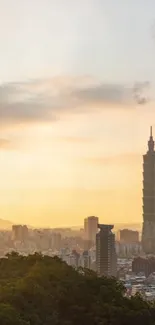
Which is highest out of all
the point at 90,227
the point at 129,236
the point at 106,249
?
the point at 90,227

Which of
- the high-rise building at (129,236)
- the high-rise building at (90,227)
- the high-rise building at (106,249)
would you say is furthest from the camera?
the high-rise building at (129,236)

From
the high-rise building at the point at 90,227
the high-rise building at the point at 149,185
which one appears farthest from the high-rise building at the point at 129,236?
the high-rise building at the point at 90,227

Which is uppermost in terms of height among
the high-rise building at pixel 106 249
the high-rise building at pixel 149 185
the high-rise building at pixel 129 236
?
the high-rise building at pixel 149 185

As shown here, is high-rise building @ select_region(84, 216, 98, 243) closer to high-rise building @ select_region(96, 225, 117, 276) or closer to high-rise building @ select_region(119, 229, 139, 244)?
high-rise building @ select_region(119, 229, 139, 244)

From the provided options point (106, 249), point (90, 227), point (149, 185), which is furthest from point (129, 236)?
point (106, 249)

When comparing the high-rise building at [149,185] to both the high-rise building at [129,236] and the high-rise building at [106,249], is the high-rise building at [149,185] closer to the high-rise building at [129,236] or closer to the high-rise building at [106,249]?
the high-rise building at [129,236]

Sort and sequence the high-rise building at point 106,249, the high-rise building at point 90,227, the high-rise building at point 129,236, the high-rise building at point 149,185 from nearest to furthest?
1. the high-rise building at point 106,249
2. the high-rise building at point 90,227
3. the high-rise building at point 149,185
4. the high-rise building at point 129,236

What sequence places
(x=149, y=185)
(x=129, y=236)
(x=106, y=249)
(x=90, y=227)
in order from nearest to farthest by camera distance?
(x=106, y=249) < (x=90, y=227) < (x=149, y=185) < (x=129, y=236)

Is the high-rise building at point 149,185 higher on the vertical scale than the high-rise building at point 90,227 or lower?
higher

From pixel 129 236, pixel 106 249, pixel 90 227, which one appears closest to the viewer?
pixel 106 249

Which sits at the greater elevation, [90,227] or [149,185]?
[149,185]

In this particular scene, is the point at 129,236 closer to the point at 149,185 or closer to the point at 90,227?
the point at 149,185

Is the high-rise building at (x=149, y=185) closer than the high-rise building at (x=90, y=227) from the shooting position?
No

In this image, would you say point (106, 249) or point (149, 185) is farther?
point (149, 185)
